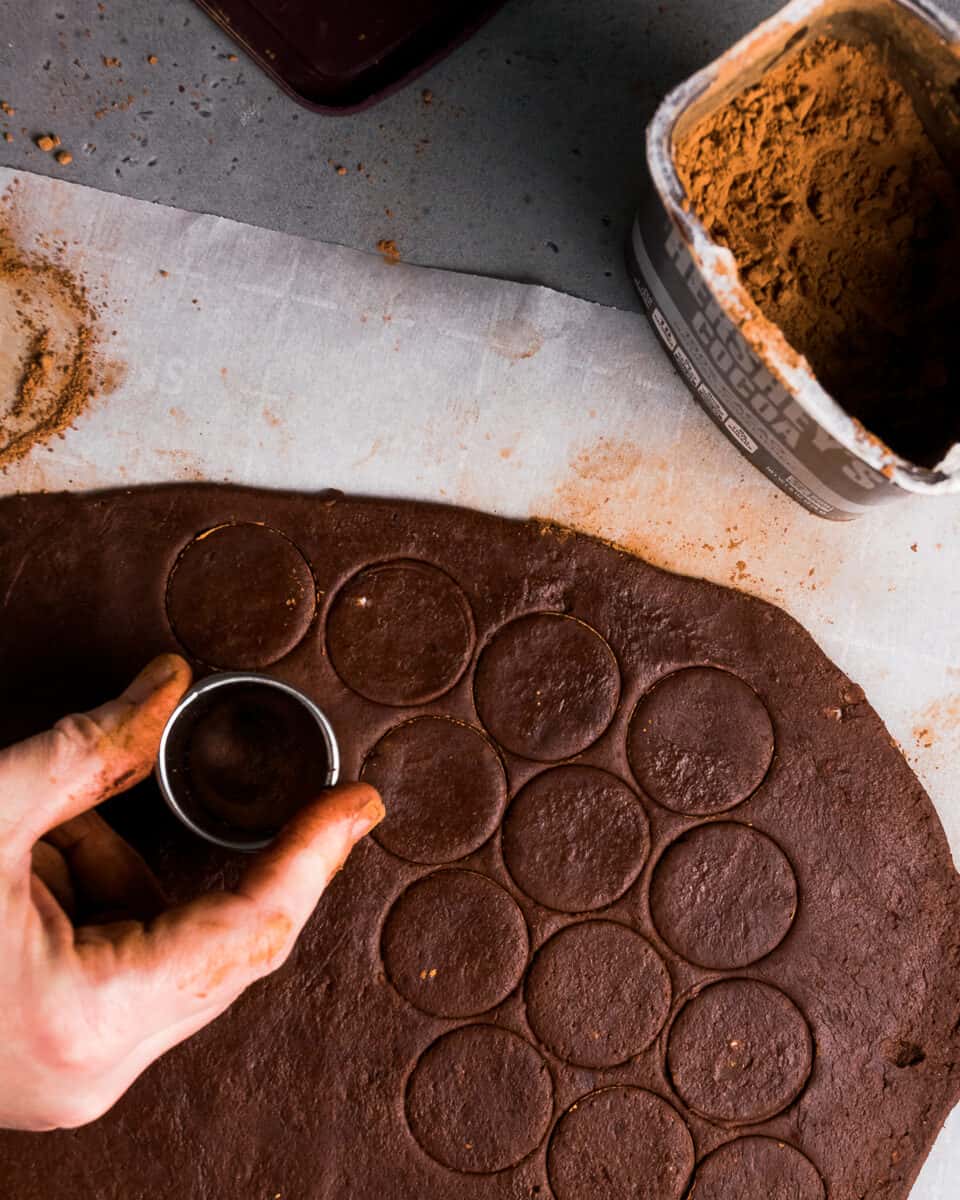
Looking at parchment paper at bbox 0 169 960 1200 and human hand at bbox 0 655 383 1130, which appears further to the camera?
parchment paper at bbox 0 169 960 1200

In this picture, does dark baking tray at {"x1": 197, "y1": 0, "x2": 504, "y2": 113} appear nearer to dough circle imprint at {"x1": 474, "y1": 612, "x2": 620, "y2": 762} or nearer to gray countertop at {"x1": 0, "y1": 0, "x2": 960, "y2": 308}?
gray countertop at {"x1": 0, "y1": 0, "x2": 960, "y2": 308}

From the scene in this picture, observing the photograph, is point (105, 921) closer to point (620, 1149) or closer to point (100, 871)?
point (100, 871)

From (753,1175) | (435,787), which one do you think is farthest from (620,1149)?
(435,787)

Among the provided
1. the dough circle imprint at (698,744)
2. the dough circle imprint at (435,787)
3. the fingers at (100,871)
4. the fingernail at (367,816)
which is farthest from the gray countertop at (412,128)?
the fingers at (100,871)

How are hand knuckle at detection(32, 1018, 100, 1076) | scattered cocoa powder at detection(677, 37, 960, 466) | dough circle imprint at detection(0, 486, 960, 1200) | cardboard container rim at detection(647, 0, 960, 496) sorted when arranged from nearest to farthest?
hand knuckle at detection(32, 1018, 100, 1076) < cardboard container rim at detection(647, 0, 960, 496) < scattered cocoa powder at detection(677, 37, 960, 466) < dough circle imprint at detection(0, 486, 960, 1200)

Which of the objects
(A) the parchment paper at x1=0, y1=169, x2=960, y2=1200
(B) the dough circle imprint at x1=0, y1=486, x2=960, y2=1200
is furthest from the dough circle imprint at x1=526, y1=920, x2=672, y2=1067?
(A) the parchment paper at x1=0, y1=169, x2=960, y2=1200

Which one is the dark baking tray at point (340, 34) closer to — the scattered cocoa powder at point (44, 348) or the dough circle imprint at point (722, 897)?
the scattered cocoa powder at point (44, 348)
